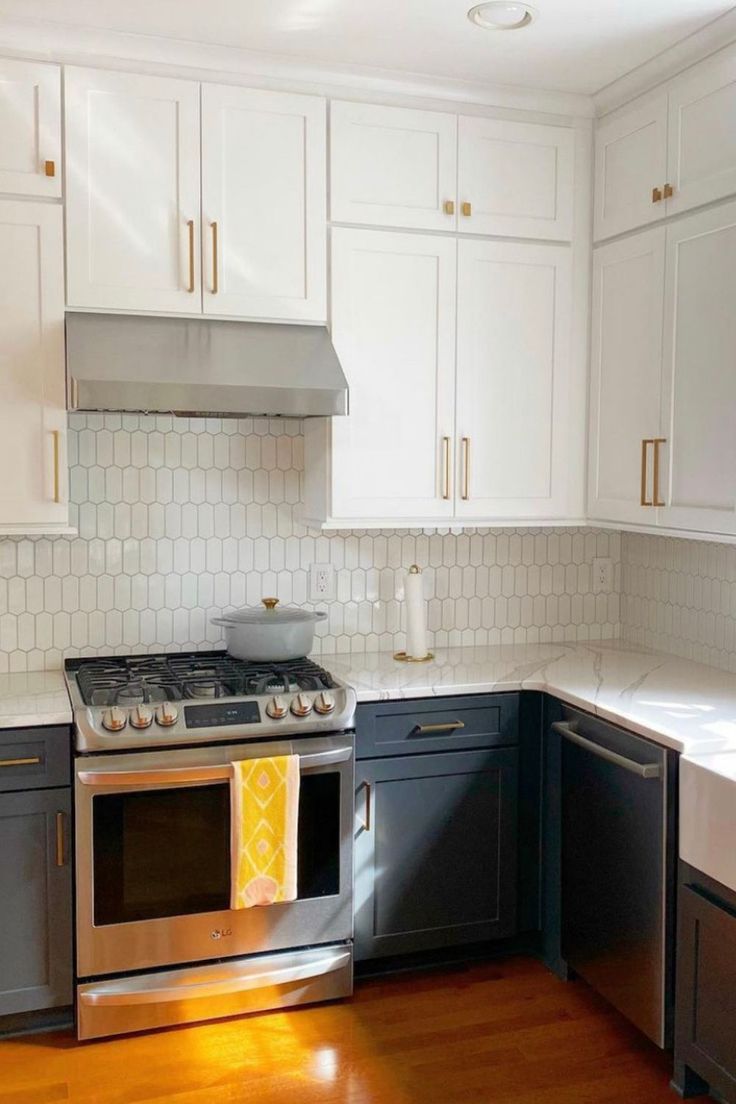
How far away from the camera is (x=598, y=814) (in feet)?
9.23

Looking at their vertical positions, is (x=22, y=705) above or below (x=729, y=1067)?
above

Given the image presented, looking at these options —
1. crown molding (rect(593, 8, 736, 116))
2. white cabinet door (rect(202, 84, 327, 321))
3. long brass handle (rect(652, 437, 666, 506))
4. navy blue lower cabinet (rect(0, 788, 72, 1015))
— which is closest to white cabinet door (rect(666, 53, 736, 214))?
crown molding (rect(593, 8, 736, 116))

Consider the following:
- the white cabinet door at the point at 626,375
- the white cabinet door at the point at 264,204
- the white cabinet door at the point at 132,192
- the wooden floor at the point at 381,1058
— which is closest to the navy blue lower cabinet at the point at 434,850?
the wooden floor at the point at 381,1058

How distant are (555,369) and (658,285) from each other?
1.50 feet

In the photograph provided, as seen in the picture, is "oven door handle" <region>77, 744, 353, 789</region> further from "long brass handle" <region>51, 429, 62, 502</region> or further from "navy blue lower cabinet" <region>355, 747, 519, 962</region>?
"long brass handle" <region>51, 429, 62, 502</region>

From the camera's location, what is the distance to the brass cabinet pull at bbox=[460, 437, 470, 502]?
130 inches

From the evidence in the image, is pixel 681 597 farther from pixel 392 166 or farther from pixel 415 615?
pixel 392 166

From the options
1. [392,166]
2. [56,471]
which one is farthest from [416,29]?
[56,471]

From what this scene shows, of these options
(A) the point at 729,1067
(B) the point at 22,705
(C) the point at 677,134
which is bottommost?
(A) the point at 729,1067

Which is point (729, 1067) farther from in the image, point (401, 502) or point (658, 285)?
point (658, 285)

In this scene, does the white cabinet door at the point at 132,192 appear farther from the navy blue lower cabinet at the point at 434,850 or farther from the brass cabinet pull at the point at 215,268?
the navy blue lower cabinet at the point at 434,850

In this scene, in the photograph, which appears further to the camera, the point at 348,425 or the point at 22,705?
the point at 348,425

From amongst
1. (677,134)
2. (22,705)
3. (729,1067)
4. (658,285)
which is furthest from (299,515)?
(729,1067)

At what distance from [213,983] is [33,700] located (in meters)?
0.91
